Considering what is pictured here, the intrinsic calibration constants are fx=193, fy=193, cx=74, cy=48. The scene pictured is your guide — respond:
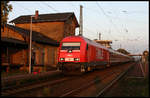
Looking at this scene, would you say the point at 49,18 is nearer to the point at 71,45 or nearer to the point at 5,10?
the point at 71,45

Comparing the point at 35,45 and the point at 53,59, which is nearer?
the point at 35,45

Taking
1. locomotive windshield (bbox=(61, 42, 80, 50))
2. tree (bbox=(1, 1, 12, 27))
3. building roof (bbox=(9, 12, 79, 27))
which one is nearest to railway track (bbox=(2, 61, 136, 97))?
locomotive windshield (bbox=(61, 42, 80, 50))

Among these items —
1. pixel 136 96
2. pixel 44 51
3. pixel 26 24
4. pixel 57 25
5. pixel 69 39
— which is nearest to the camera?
pixel 136 96

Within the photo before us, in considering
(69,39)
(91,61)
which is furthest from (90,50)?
(69,39)

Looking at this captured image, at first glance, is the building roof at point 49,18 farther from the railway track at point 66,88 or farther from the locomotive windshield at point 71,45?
the railway track at point 66,88

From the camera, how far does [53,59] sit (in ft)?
104

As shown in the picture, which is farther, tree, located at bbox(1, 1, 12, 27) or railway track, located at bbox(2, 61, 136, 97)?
tree, located at bbox(1, 1, 12, 27)

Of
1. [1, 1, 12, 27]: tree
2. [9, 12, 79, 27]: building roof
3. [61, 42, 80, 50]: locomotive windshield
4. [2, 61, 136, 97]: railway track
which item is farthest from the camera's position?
[9, 12, 79, 27]: building roof

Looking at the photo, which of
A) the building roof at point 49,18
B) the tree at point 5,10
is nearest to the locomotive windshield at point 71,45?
the tree at point 5,10

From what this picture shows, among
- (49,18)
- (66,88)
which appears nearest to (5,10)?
(66,88)

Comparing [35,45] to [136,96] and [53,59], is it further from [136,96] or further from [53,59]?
[136,96]

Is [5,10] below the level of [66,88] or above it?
above

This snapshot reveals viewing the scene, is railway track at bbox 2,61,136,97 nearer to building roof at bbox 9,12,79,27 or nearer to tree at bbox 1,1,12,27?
tree at bbox 1,1,12,27

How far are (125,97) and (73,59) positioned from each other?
7.32m
